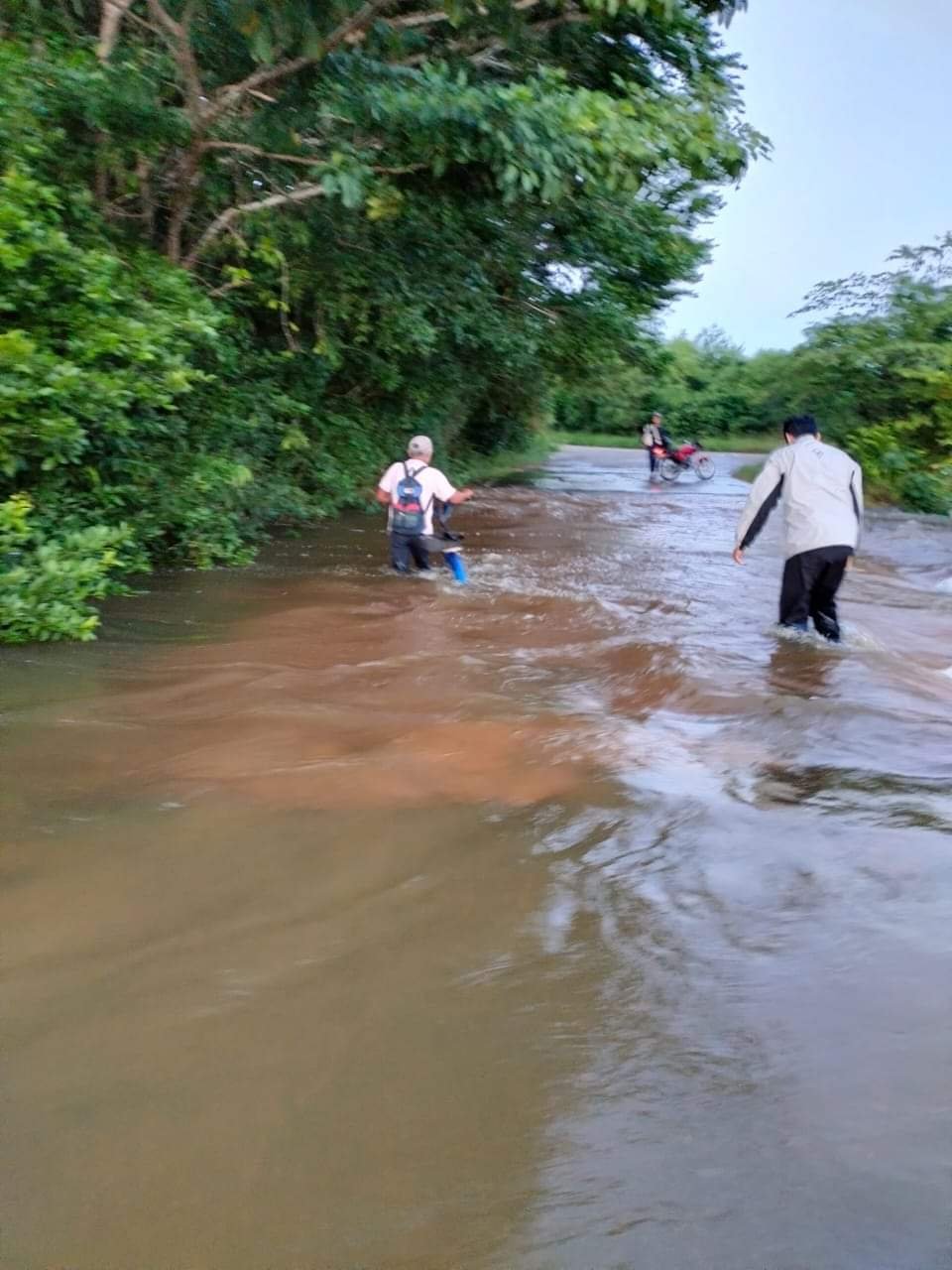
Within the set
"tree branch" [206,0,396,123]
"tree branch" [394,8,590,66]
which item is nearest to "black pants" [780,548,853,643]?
"tree branch" [206,0,396,123]

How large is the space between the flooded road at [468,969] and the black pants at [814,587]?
4.10 feet

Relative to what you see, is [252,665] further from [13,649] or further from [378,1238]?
[378,1238]

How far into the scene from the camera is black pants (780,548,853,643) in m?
7.51

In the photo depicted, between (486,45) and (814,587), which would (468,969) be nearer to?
(814,587)

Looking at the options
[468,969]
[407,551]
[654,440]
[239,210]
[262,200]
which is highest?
[262,200]

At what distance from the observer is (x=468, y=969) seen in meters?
3.12

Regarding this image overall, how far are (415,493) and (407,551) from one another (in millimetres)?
744

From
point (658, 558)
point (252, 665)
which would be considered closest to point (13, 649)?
point (252, 665)

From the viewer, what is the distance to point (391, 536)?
10.0 metres

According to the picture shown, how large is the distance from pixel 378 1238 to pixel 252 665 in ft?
15.4

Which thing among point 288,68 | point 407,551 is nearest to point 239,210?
point 288,68

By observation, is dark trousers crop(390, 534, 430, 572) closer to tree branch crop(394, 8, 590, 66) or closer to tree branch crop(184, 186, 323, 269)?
tree branch crop(184, 186, 323, 269)

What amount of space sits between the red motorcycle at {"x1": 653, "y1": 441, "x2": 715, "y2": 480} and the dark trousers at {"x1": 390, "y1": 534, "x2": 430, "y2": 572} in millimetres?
17521

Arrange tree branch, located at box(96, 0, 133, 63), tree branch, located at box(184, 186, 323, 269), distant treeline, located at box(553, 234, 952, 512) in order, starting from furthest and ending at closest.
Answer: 1. distant treeline, located at box(553, 234, 952, 512)
2. tree branch, located at box(184, 186, 323, 269)
3. tree branch, located at box(96, 0, 133, 63)
